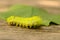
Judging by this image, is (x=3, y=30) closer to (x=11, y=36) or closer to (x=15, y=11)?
(x=11, y=36)

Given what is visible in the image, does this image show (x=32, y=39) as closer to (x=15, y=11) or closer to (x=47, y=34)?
(x=47, y=34)

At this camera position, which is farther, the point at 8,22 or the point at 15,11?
the point at 15,11

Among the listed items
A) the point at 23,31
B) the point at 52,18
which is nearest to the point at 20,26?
the point at 23,31

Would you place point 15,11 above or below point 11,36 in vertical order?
above

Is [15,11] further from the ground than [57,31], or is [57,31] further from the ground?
[15,11]

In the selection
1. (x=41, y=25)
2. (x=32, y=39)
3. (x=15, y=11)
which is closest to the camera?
(x=32, y=39)

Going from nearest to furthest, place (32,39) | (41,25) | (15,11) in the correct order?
1. (32,39)
2. (41,25)
3. (15,11)
